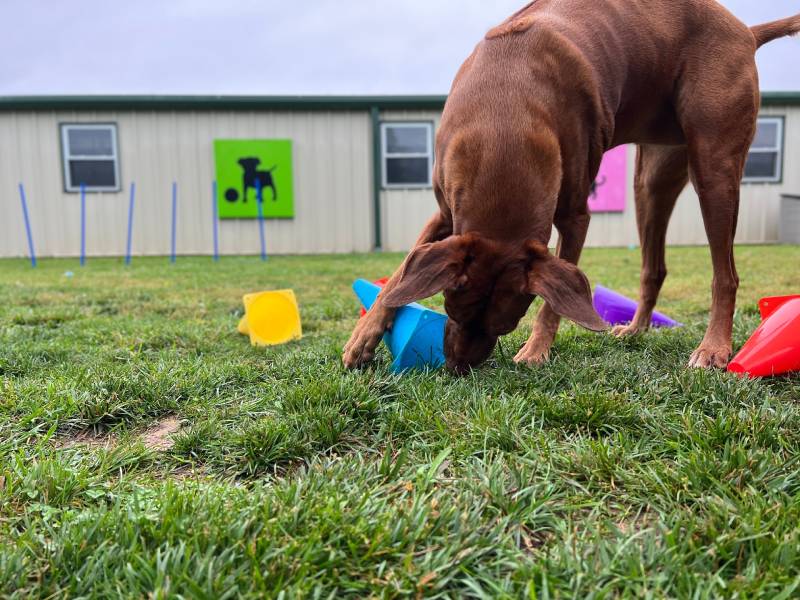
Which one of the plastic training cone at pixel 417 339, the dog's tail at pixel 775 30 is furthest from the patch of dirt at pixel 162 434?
the dog's tail at pixel 775 30

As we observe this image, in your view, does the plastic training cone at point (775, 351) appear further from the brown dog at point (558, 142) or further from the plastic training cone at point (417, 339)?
the plastic training cone at point (417, 339)

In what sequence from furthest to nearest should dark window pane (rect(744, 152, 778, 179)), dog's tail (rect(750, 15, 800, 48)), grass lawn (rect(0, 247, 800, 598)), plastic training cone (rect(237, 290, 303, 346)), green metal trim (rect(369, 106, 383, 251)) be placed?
dark window pane (rect(744, 152, 778, 179))
green metal trim (rect(369, 106, 383, 251))
plastic training cone (rect(237, 290, 303, 346))
dog's tail (rect(750, 15, 800, 48))
grass lawn (rect(0, 247, 800, 598))

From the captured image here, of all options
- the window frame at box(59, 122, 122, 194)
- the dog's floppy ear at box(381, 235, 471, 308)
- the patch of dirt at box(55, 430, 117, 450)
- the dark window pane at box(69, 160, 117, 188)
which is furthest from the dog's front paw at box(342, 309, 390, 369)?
the dark window pane at box(69, 160, 117, 188)

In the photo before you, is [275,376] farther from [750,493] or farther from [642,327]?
[642,327]

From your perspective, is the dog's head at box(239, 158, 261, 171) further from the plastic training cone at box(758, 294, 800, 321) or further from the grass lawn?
the plastic training cone at box(758, 294, 800, 321)

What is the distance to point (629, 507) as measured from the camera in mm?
1469

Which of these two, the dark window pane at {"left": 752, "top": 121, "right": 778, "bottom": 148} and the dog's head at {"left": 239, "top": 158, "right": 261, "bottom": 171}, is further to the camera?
the dark window pane at {"left": 752, "top": 121, "right": 778, "bottom": 148}

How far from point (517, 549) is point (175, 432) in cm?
128

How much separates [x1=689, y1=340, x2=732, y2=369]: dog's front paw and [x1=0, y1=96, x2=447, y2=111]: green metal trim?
1247cm

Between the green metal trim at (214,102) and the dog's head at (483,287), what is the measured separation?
42.0 ft

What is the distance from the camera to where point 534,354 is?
9.30 feet

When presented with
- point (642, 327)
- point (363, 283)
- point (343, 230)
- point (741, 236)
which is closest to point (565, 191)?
point (363, 283)

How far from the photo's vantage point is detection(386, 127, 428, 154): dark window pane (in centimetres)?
1497

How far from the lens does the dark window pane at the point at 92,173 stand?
47.4 feet
